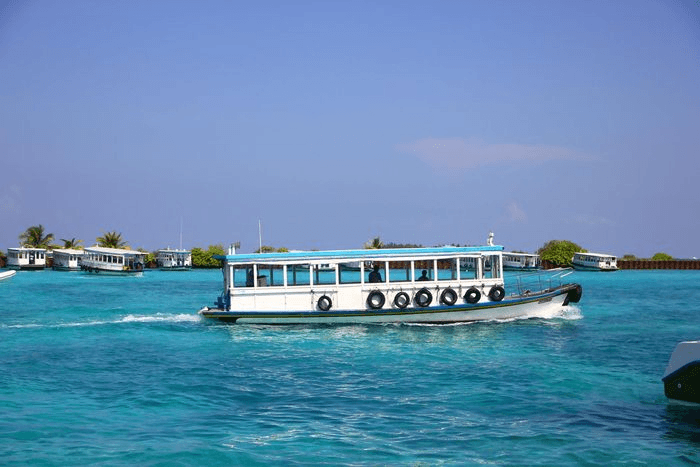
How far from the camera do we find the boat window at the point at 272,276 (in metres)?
29.5

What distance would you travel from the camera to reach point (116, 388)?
1741 centimetres

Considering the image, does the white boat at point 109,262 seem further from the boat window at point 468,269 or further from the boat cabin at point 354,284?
the boat cabin at point 354,284

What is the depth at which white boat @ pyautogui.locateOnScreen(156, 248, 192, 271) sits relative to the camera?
114875 mm

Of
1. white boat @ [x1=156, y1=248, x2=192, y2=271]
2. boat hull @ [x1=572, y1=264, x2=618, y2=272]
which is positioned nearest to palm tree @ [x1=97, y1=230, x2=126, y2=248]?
white boat @ [x1=156, y1=248, x2=192, y2=271]

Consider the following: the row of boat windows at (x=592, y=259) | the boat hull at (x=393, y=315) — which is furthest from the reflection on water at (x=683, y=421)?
the row of boat windows at (x=592, y=259)

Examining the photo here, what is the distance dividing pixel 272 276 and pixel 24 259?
88031 millimetres

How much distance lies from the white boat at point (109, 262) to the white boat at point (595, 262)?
213 feet

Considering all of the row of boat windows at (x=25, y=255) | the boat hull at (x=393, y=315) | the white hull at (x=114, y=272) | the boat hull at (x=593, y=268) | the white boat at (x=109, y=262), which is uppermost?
the row of boat windows at (x=25, y=255)

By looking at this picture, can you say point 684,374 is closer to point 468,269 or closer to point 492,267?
point 492,267

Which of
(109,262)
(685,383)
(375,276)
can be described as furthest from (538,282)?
(109,262)

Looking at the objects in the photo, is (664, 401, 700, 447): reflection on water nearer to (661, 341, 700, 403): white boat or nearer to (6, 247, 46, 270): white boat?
(661, 341, 700, 403): white boat

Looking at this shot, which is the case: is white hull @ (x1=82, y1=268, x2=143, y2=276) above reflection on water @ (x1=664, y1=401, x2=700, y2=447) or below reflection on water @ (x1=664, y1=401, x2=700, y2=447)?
above

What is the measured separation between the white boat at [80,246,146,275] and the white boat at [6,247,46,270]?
17.0m

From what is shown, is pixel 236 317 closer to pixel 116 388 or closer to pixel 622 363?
pixel 116 388
